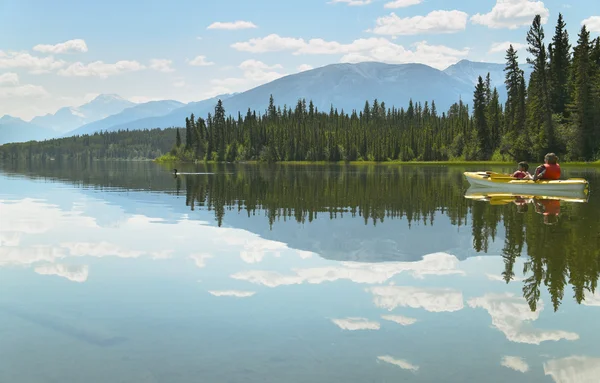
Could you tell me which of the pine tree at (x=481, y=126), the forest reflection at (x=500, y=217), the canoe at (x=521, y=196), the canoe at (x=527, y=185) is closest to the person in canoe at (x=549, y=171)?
the canoe at (x=527, y=185)

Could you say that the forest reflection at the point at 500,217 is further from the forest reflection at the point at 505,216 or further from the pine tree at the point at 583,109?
the pine tree at the point at 583,109

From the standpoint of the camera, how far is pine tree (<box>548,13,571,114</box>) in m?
121

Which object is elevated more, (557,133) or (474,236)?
(557,133)

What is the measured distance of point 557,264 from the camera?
17.8 meters

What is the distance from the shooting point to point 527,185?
46688 mm

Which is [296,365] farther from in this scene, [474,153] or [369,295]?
[474,153]

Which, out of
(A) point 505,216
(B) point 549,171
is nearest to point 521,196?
(B) point 549,171

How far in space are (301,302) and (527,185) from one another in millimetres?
37805

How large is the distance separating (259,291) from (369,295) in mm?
2820

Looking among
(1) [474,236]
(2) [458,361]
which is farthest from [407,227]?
(2) [458,361]

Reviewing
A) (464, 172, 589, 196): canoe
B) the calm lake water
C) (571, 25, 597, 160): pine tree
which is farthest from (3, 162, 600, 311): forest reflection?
(571, 25, 597, 160): pine tree

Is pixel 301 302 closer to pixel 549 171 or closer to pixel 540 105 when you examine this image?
pixel 549 171

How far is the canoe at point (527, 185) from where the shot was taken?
4353 cm

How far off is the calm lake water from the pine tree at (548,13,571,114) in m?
102
